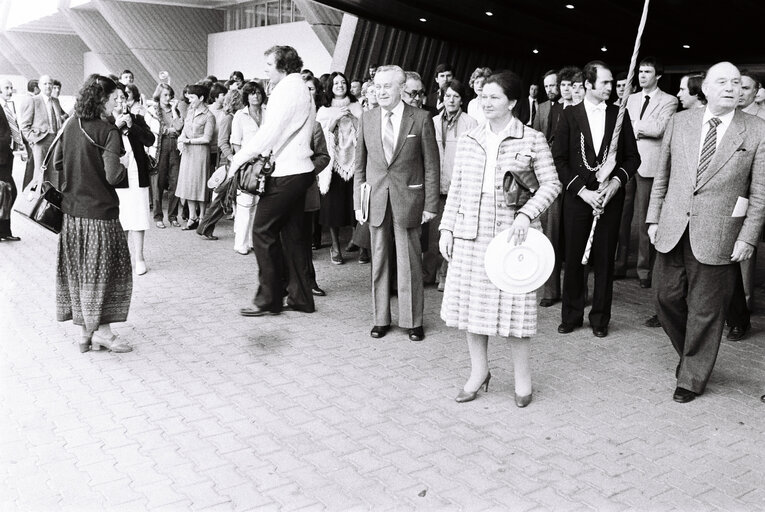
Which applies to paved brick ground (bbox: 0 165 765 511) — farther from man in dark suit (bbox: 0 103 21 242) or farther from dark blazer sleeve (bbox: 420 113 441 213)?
man in dark suit (bbox: 0 103 21 242)

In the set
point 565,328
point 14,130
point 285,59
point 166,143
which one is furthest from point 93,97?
point 166,143

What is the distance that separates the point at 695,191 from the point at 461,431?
199cm

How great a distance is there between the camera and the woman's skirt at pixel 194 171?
34.8ft

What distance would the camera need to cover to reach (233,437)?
4137mm

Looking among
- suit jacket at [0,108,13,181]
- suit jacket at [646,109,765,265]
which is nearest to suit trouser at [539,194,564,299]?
suit jacket at [646,109,765,265]

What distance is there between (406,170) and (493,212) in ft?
4.89

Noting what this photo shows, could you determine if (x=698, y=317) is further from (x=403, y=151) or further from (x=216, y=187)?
(x=216, y=187)

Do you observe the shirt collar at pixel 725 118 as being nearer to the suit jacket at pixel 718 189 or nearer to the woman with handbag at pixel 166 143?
the suit jacket at pixel 718 189

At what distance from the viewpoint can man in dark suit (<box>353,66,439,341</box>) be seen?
5859mm

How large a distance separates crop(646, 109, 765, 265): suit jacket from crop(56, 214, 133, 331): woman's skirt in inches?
143

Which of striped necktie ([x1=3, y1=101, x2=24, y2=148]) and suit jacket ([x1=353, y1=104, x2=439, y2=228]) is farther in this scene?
striped necktie ([x1=3, y1=101, x2=24, y2=148])

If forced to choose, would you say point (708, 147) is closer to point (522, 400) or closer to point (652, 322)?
point (522, 400)

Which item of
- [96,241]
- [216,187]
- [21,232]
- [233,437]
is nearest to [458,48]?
[21,232]

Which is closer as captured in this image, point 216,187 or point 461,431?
point 461,431
